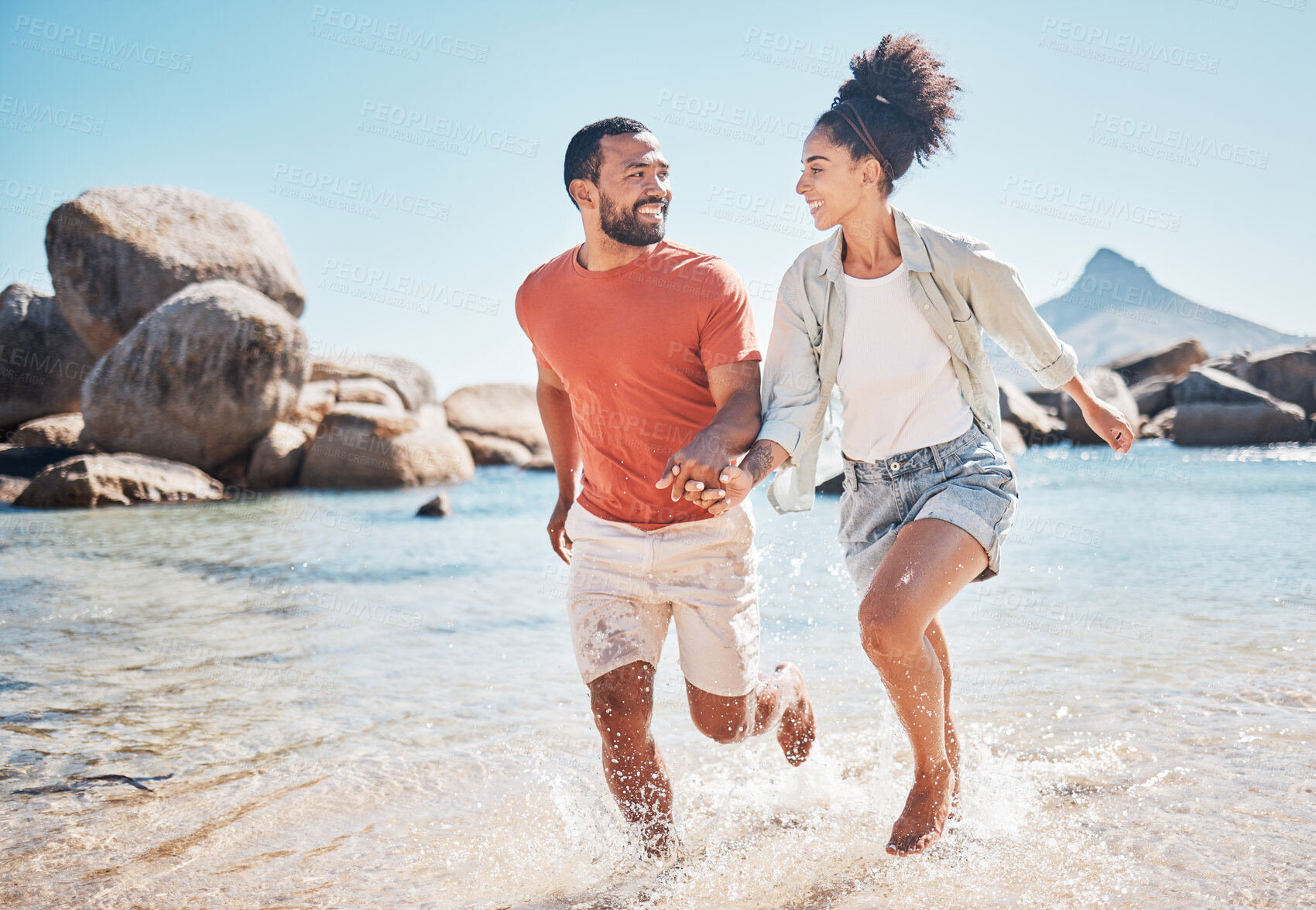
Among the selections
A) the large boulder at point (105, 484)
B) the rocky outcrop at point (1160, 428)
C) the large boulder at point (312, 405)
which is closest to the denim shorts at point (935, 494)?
the large boulder at point (105, 484)

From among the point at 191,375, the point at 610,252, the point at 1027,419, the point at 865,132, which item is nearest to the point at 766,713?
the point at 610,252

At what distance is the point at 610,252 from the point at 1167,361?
35305 millimetres

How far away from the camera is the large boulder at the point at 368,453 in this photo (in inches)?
735

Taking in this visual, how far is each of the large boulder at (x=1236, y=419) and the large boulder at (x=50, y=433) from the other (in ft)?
85.6

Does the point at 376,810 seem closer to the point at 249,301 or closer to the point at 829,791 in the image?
the point at 829,791

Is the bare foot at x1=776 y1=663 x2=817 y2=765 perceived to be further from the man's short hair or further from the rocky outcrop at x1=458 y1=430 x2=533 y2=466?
the rocky outcrop at x1=458 y1=430 x2=533 y2=466

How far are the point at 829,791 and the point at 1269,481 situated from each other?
49.8 ft

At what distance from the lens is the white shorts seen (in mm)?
3201

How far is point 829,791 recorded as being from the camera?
3762 millimetres

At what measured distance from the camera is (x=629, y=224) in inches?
127

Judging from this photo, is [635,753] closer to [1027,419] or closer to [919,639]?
[919,639]

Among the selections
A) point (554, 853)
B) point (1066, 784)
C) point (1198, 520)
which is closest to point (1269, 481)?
point (1198, 520)

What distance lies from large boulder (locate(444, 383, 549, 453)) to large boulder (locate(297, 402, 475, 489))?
307 inches

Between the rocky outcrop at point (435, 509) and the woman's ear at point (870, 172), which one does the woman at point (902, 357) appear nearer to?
the woman's ear at point (870, 172)
